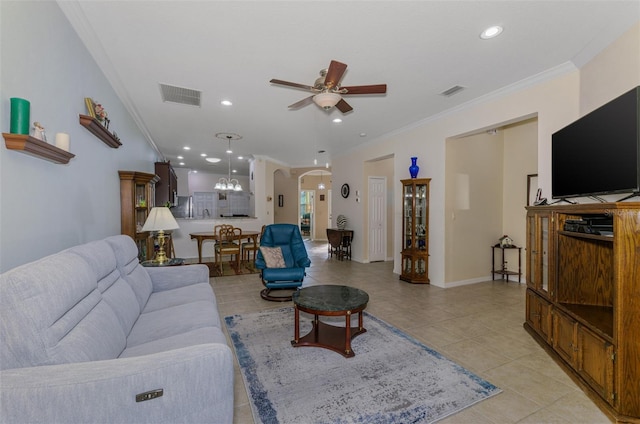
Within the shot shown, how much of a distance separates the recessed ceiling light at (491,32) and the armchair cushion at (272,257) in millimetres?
3416

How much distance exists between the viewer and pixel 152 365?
3.77 feet

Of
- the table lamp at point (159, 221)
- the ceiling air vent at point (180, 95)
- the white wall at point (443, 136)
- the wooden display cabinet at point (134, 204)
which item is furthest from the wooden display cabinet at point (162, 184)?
the white wall at point (443, 136)

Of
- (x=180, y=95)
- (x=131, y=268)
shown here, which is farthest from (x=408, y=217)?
(x=131, y=268)

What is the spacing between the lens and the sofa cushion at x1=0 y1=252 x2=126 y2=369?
1107 mm

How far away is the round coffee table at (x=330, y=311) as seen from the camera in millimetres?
2453

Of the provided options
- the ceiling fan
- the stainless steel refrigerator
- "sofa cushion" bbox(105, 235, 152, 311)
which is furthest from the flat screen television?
the stainless steel refrigerator

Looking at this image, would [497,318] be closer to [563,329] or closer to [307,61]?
[563,329]

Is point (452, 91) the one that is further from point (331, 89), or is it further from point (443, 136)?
point (331, 89)

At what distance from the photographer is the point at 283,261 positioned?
420cm

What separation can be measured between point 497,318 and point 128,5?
4563mm

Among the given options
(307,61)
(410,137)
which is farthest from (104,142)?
(410,137)

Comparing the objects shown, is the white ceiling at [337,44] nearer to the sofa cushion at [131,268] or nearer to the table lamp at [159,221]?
the table lamp at [159,221]

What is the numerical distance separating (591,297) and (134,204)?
475 cm

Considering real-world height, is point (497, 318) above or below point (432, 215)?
below
